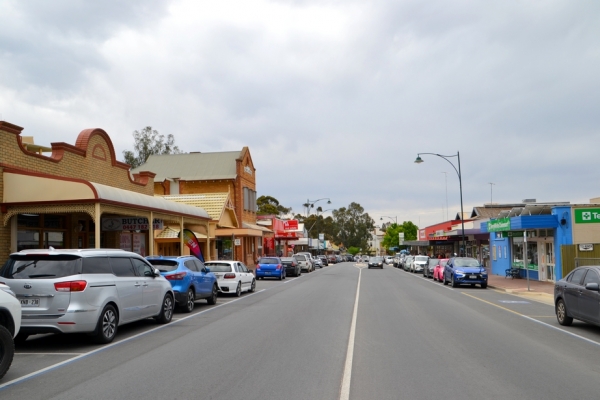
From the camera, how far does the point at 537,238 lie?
106 feet

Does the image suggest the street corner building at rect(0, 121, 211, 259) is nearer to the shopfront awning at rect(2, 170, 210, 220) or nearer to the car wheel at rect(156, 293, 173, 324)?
the shopfront awning at rect(2, 170, 210, 220)

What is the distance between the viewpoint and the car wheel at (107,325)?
10.4m

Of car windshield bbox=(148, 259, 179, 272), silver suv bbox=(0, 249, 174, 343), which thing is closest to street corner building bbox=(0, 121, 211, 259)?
car windshield bbox=(148, 259, 179, 272)

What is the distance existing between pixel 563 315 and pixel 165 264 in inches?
424

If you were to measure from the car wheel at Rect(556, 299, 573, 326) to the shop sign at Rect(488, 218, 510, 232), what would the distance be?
18.9m

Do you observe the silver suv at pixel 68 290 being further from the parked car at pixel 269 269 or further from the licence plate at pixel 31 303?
the parked car at pixel 269 269

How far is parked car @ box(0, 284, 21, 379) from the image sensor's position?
25.0 ft

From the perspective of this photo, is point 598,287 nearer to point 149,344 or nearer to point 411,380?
point 411,380

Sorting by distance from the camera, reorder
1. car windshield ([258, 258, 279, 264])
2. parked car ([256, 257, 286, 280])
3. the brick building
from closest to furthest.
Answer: parked car ([256, 257, 286, 280]) → car windshield ([258, 258, 279, 264]) → the brick building

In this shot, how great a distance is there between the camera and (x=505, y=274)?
38438mm

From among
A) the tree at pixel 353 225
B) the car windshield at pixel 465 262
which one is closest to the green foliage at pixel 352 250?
the tree at pixel 353 225

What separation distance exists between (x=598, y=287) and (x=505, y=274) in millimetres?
27866

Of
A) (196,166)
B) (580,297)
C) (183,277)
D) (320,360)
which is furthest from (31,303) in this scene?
(196,166)

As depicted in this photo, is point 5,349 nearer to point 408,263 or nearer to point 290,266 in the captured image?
point 290,266
